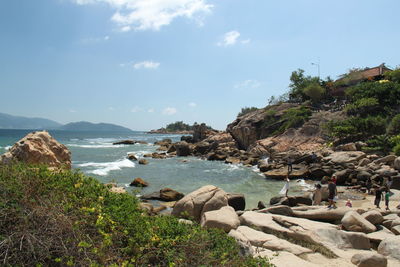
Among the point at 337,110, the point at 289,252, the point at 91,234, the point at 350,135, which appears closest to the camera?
the point at 91,234

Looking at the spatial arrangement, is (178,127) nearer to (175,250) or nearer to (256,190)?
(256,190)

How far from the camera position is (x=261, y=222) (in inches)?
356

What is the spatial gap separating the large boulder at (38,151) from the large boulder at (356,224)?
10.4 metres

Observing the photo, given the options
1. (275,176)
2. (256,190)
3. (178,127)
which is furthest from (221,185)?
(178,127)

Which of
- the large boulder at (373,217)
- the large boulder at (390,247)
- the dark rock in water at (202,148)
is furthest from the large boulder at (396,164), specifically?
the dark rock in water at (202,148)

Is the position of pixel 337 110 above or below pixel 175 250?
above

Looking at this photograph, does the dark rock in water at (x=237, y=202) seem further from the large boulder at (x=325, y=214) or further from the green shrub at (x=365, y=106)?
the green shrub at (x=365, y=106)

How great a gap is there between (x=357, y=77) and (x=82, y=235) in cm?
5695

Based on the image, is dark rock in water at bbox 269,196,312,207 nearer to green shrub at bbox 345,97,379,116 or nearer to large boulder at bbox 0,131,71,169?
large boulder at bbox 0,131,71,169

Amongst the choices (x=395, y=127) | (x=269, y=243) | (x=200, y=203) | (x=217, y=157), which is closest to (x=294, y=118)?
(x=217, y=157)

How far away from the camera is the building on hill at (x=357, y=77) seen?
49800 millimetres

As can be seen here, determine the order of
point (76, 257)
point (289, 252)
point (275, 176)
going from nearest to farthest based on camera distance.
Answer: point (76, 257) → point (289, 252) → point (275, 176)

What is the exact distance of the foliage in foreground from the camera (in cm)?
406

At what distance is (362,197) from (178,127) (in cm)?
17511
